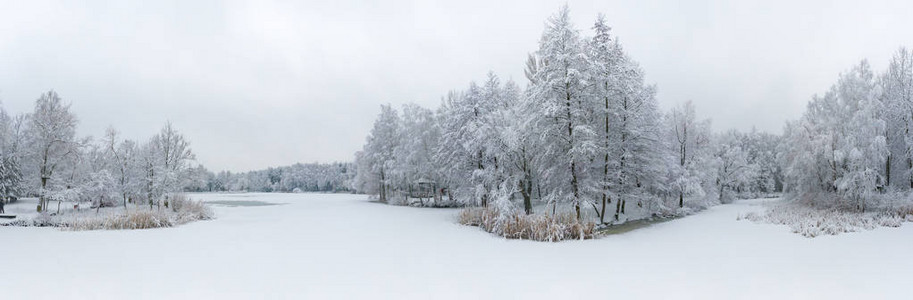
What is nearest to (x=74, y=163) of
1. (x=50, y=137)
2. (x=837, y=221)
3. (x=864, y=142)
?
(x=50, y=137)

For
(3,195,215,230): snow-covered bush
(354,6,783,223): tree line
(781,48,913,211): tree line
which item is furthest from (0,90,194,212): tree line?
(781,48,913,211): tree line

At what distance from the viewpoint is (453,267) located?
987 centimetres

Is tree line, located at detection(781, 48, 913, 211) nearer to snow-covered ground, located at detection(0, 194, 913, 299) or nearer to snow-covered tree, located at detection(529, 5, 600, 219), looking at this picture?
snow-covered ground, located at detection(0, 194, 913, 299)

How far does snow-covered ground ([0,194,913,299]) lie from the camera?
7.61m

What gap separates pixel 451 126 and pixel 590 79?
15028 millimetres

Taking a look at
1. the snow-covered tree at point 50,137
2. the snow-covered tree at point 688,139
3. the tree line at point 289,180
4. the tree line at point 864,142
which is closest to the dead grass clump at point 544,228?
the tree line at point 864,142

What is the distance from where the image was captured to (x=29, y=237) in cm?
1592

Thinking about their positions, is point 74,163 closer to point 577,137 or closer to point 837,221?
point 577,137

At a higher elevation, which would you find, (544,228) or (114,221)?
(544,228)

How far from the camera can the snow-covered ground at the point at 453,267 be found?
25.0 ft

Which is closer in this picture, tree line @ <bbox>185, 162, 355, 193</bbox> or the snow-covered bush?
the snow-covered bush

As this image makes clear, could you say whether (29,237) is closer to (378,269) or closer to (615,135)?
(378,269)

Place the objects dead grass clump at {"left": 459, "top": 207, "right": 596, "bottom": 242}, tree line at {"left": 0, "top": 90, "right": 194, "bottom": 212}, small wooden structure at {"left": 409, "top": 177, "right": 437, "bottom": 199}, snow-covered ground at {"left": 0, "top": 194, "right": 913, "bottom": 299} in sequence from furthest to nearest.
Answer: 1. small wooden structure at {"left": 409, "top": 177, "right": 437, "bottom": 199}
2. tree line at {"left": 0, "top": 90, "right": 194, "bottom": 212}
3. dead grass clump at {"left": 459, "top": 207, "right": 596, "bottom": 242}
4. snow-covered ground at {"left": 0, "top": 194, "right": 913, "bottom": 299}

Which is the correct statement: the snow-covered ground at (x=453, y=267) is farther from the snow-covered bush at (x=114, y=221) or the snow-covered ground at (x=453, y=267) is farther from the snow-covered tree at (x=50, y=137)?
the snow-covered tree at (x=50, y=137)
